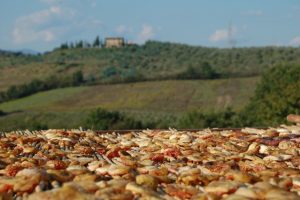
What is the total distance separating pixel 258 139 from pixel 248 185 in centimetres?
296

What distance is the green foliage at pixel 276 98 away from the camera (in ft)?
133

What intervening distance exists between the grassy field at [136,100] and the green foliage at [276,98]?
363 inches

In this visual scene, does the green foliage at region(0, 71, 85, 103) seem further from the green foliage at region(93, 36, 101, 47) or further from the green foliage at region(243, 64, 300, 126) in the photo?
the green foliage at region(93, 36, 101, 47)

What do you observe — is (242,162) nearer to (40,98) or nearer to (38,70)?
(40,98)

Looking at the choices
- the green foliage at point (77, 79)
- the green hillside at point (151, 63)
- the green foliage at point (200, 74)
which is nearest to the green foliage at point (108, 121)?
the green hillside at point (151, 63)

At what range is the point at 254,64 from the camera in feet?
289

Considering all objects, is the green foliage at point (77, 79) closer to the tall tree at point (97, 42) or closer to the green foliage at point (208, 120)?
the green foliage at point (208, 120)

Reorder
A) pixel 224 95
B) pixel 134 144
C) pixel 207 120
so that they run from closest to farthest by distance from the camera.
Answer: pixel 134 144
pixel 207 120
pixel 224 95

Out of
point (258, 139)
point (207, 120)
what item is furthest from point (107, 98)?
point (258, 139)

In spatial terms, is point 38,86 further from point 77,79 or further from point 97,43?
point 97,43

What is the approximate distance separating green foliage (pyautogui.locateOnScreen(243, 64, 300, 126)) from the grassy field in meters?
9.23

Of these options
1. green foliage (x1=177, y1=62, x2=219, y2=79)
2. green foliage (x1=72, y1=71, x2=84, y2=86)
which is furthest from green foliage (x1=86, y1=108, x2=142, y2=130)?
green foliage (x1=72, y1=71, x2=84, y2=86)

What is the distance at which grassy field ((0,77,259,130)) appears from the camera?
59750 millimetres

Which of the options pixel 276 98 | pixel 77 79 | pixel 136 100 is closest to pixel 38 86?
pixel 77 79
